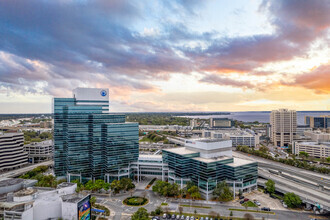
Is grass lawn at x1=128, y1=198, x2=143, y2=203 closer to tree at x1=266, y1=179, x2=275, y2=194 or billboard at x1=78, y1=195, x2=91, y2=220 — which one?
billboard at x1=78, y1=195, x2=91, y2=220

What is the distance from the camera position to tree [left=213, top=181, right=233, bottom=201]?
79669 mm

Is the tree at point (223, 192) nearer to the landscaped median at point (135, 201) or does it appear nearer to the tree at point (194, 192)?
the tree at point (194, 192)

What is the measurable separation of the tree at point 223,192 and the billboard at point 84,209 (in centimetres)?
4342

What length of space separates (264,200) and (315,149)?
93327 millimetres

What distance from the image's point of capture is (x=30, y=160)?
14488cm

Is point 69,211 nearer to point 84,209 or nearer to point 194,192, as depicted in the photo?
point 84,209

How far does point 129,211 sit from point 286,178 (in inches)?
2681

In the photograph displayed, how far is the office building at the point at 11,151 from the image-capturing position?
121188mm

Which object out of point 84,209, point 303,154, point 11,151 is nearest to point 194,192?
point 84,209

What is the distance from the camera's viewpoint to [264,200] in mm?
82375

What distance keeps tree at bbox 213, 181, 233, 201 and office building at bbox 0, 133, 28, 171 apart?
11070 cm

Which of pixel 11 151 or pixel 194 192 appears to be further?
pixel 11 151

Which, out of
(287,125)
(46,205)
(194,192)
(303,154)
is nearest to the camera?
(46,205)

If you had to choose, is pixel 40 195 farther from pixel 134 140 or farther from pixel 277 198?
pixel 277 198
